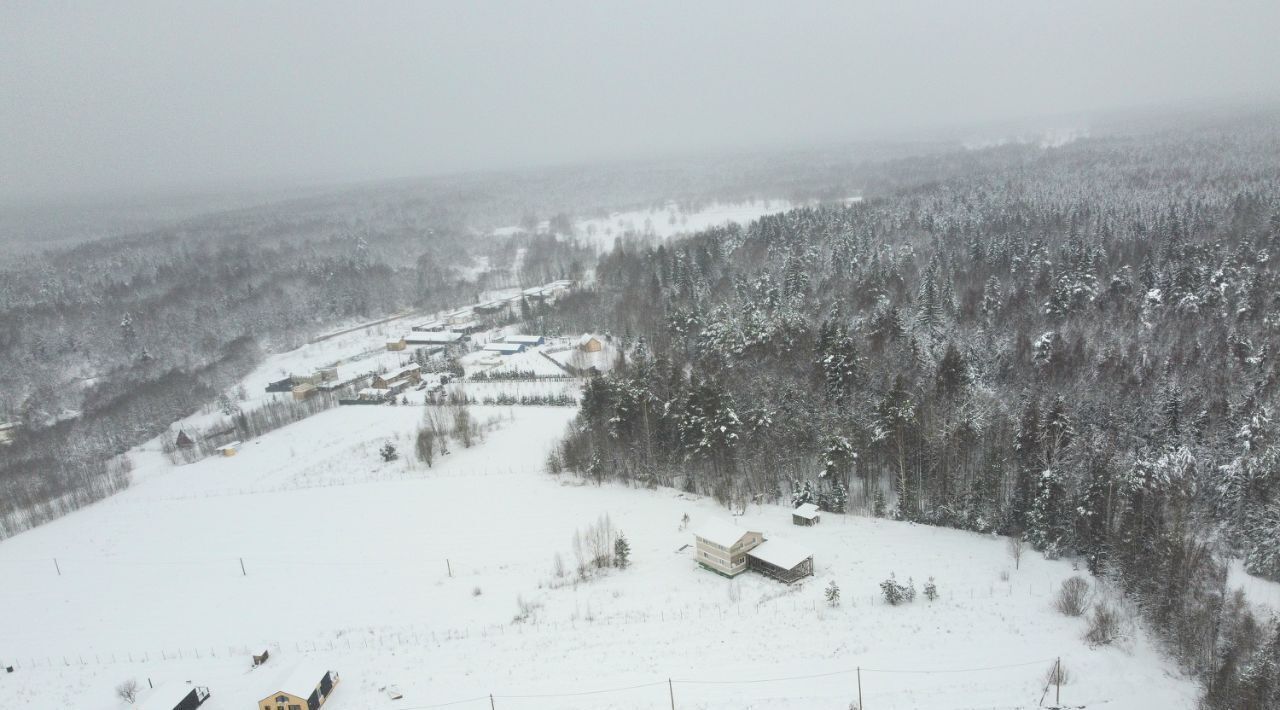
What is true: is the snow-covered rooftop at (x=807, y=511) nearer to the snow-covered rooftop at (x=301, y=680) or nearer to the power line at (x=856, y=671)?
the power line at (x=856, y=671)

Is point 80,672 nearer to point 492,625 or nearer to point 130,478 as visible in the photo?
point 492,625

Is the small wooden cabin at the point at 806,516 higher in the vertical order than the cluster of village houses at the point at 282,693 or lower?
lower

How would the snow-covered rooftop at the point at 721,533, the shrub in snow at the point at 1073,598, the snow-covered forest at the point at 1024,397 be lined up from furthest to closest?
the snow-covered rooftop at the point at 721,533
the snow-covered forest at the point at 1024,397
the shrub in snow at the point at 1073,598

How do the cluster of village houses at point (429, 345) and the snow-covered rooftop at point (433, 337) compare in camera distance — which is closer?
the cluster of village houses at point (429, 345)

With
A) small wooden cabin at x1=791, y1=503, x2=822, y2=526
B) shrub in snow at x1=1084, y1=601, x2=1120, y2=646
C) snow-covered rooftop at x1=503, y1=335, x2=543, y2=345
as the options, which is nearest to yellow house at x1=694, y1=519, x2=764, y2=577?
small wooden cabin at x1=791, y1=503, x2=822, y2=526

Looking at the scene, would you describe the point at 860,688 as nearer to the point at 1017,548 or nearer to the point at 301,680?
the point at 1017,548

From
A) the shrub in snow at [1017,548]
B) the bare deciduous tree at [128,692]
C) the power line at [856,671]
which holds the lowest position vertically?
the shrub in snow at [1017,548]

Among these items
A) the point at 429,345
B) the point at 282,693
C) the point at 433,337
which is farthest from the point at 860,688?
the point at 433,337

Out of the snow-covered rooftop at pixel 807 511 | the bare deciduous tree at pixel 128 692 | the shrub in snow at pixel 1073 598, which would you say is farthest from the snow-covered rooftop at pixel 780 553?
the bare deciduous tree at pixel 128 692

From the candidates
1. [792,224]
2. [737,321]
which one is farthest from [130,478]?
[792,224]
